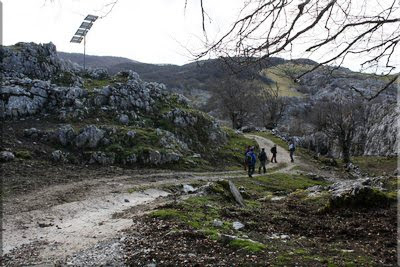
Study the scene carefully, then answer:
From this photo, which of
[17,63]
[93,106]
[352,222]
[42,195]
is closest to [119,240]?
[352,222]

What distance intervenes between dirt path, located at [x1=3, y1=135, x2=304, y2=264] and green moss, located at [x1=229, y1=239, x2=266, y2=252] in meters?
3.41

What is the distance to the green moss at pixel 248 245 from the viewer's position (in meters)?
7.58

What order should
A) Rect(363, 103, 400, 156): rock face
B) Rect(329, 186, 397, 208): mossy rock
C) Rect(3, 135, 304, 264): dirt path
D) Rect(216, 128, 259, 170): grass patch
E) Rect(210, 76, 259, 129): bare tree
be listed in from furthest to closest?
Rect(210, 76, 259, 129): bare tree
Rect(363, 103, 400, 156): rock face
Rect(216, 128, 259, 170): grass patch
Rect(329, 186, 397, 208): mossy rock
Rect(3, 135, 304, 264): dirt path

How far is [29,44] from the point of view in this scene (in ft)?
105

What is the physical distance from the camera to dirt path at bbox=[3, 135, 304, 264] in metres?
9.12

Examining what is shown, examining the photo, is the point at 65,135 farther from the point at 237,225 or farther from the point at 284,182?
the point at 237,225

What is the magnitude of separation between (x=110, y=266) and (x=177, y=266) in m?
1.42

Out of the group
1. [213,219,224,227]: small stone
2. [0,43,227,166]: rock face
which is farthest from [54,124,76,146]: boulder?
[213,219,224,227]: small stone

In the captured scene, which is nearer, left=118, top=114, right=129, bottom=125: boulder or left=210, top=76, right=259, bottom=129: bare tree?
left=118, top=114, right=129, bottom=125: boulder

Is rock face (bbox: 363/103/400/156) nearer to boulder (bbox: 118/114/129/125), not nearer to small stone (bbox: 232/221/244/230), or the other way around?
boulder (bbox: 118/114/129/125)

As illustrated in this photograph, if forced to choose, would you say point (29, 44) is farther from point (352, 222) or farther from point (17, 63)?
point (352, 222)

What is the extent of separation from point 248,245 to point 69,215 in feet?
24.5

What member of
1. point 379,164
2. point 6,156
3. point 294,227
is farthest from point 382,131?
point 294,227

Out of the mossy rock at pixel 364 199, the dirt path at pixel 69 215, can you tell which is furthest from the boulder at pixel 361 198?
the dirt path at pixel 69 215
